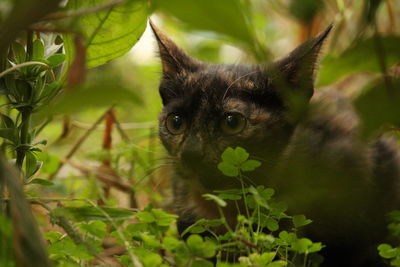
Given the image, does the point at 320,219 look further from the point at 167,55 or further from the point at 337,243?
the point at 167,55

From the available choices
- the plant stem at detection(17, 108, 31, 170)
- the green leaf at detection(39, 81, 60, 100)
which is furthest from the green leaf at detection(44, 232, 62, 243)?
the green leaf at detection(39, 81, 60, 100)

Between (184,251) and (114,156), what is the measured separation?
52.9 inches

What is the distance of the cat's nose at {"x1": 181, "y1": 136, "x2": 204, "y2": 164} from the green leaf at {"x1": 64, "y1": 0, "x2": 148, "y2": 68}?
1.72 feet

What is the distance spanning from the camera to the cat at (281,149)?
1.84 metres

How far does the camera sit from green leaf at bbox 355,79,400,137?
0.73 meters

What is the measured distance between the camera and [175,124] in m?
1.98

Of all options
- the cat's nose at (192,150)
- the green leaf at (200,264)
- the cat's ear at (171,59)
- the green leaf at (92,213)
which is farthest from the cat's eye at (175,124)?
the green leaf at (200,264)

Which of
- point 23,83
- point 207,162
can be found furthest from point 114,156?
point 23,83

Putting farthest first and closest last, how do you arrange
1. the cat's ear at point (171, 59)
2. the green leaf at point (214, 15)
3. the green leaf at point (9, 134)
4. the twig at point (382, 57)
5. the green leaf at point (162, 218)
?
the cat's ear at point (171, 59)
the green leaf at point (162, 218)
the green leaf at point (9, 134)
the twig at point (382, 57)
the green leaf at point (214, 15)

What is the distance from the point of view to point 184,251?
1130mm

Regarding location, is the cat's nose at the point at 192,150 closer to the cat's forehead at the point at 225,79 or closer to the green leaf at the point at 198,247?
the cat's forehead at the point at 225,79

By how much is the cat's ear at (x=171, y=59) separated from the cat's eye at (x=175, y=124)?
0.22m

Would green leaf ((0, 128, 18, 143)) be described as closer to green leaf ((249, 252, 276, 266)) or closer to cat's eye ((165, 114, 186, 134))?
green leaf ((249, 252, 276, 266))

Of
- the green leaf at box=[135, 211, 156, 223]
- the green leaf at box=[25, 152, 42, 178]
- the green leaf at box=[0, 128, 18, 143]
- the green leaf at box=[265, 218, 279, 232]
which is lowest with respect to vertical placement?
the green leaf at box=[265, 218, 279, 232]
